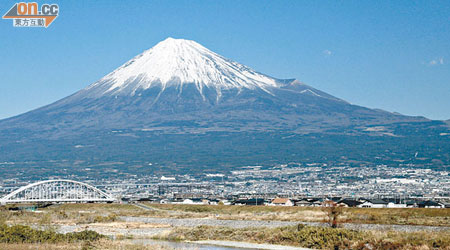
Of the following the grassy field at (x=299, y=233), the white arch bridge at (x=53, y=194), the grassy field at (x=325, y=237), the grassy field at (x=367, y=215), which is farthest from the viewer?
the white arch bridge at (x=53, y=194)

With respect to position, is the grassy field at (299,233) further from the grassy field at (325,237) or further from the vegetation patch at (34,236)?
the vegetation patch at (34,236)

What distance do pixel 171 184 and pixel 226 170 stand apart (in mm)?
33868

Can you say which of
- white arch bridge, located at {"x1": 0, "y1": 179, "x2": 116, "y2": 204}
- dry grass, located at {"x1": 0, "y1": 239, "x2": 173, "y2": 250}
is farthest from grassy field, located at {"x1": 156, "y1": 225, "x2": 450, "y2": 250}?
white arch bridge, located at {"x1": 0, "y1": 179, "x2": 116, "y2": 204}

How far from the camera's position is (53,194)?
11281 centimetres

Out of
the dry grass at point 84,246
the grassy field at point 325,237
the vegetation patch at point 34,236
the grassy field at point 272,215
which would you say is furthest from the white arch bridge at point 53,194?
the dry grass at point 84,246

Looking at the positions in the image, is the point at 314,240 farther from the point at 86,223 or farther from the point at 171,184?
the point at 171,184

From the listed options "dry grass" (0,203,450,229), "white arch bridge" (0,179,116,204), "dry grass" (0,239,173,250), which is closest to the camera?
"dry grass" (0,239,173,250)

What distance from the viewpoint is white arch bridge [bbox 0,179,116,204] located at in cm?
10588

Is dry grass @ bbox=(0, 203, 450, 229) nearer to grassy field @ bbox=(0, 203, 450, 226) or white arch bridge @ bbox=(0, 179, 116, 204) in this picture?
grassy field @ bbox=(0, 203, 450, 226)

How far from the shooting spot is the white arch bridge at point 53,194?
10588 cm

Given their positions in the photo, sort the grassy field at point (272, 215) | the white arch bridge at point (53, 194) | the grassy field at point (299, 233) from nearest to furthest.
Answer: the grassy field at point (299, 233) < the grassy field at point (272, 215) < the white arch bridge at point (53, 194)

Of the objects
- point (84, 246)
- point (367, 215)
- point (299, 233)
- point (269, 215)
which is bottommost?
point (269, 215)

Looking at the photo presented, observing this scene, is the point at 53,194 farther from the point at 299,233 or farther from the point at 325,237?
the point at 325,237

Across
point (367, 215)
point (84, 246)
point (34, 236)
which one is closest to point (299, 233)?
point (84, 246)
